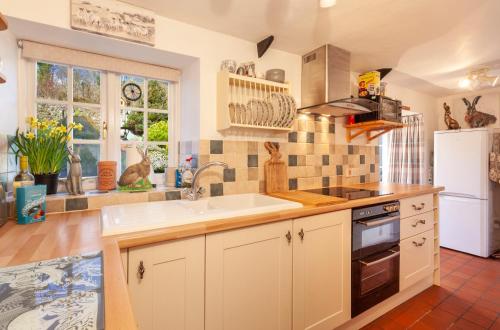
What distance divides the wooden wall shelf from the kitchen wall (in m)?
2.49

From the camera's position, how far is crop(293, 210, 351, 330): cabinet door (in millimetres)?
1419

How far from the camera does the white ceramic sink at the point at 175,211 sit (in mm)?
1032

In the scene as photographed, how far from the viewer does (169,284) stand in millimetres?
1043

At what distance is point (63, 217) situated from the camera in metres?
1.27

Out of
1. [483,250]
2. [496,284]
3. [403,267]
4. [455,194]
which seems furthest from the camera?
[455,194]

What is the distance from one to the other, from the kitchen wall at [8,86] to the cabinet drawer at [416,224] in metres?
2.59

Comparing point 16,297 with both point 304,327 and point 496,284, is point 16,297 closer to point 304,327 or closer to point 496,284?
point 304,327

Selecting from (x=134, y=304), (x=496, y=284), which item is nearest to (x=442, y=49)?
(x=496, y=284)

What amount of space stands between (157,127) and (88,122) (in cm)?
44

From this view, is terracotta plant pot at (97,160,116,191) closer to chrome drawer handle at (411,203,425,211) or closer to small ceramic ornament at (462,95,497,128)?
chrome drawer handle at (411,203,425,211)

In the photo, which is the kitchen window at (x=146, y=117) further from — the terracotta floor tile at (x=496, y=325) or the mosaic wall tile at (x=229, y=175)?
the terracotta floor tile at (x=496, y=325)

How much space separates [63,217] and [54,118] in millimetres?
689

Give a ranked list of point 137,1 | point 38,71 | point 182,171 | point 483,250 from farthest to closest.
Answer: point 483,250, point 182,171, point 38,71, point 137,1

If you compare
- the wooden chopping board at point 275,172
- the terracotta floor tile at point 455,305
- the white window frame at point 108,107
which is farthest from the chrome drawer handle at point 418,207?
the white window frame at point 108,107
